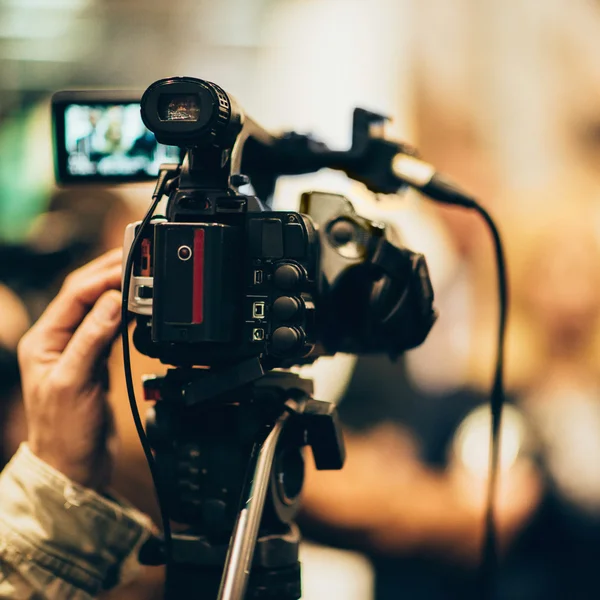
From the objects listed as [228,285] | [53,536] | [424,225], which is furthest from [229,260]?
[424,225]

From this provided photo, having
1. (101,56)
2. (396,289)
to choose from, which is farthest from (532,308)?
(396,289)

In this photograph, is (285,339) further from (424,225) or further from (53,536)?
(424,225)

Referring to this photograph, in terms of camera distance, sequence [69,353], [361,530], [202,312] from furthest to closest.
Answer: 1. [361,530]
2. [69,353]
3. [202,312]

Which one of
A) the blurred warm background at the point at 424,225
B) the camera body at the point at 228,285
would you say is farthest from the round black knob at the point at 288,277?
the blurred warm background at the point at 424,225

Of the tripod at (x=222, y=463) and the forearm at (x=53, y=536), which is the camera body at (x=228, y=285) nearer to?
the tripod at (x=222, y=463)

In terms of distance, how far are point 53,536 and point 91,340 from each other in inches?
7.6

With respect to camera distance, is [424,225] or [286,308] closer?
[286,308]

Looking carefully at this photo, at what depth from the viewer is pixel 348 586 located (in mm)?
1641

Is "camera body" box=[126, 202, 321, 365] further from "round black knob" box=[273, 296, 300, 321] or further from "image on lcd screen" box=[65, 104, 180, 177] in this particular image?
"image on lcd screen" box=[65, 104, 180, 177]

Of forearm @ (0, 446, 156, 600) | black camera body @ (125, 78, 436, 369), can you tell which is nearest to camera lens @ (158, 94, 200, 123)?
black camera body @ (125, 78, 436, 369)

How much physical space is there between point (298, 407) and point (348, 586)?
3.50 feet

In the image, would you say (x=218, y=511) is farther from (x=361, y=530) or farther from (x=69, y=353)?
(x=361, y=530)

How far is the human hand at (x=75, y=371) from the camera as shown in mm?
763

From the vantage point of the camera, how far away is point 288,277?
61cm
